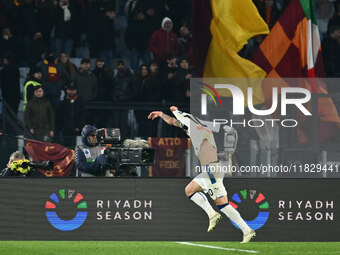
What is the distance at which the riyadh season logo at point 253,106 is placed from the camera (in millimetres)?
16312

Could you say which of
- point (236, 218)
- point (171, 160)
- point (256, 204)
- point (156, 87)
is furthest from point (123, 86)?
point (236, 218)

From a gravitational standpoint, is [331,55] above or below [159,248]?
above

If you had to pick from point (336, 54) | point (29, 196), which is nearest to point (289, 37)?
point (336, 54)

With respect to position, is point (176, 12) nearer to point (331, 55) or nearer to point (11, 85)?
point (331, 55)

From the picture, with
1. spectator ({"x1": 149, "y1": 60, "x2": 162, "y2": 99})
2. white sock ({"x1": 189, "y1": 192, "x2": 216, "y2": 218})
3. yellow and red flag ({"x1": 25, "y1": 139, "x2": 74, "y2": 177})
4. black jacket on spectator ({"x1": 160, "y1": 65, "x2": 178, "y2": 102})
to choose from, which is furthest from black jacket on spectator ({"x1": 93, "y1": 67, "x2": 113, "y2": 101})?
white sock ({"x1": 189, "y1": 192, "x2": 216, "y2": 218})

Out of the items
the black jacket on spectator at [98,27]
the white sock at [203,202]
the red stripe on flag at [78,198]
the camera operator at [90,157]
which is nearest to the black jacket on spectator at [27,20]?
the black jacket on spectator at [98,27]

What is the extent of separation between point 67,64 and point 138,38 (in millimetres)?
2393

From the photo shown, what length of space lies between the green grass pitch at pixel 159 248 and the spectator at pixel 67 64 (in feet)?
28.3

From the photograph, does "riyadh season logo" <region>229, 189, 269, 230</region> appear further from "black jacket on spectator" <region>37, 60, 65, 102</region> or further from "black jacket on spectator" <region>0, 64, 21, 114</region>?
"black jacket on spectator" <region>0, 64, 21, 114</region>

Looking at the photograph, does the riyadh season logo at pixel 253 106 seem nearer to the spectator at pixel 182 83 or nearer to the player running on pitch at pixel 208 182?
the player running on pitch at pixel 208 182

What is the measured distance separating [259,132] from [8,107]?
282 inches

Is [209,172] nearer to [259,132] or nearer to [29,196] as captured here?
[259,132]

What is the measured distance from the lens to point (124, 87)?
23.4 meters

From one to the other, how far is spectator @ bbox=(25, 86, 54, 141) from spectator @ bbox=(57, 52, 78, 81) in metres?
2.02
